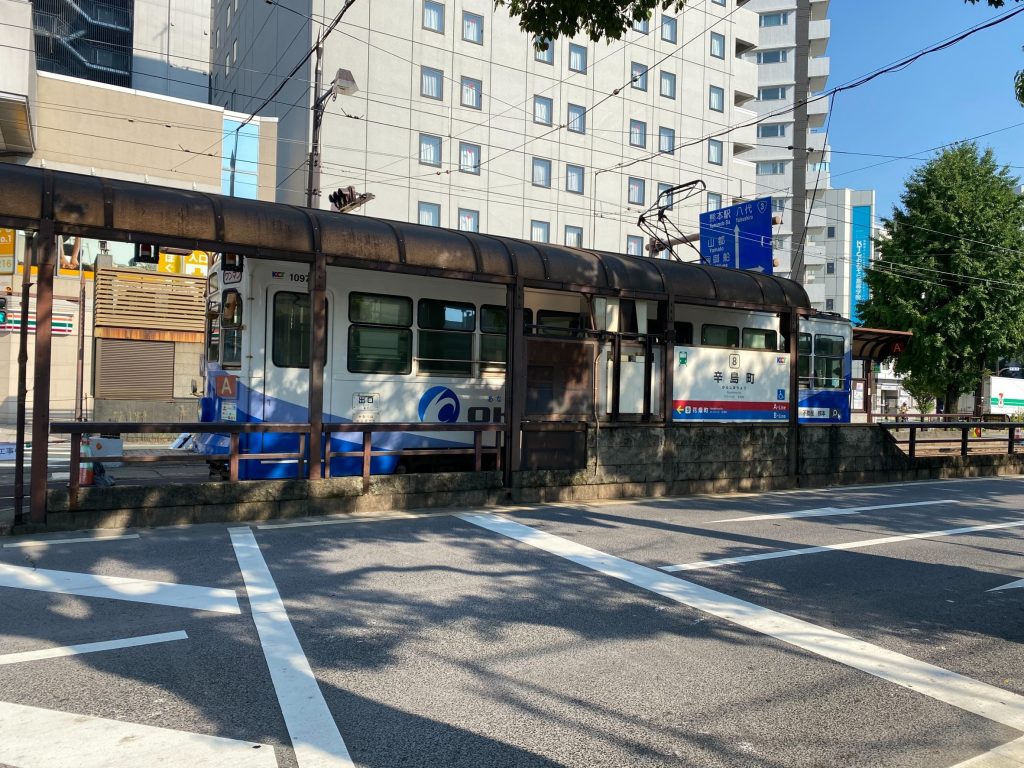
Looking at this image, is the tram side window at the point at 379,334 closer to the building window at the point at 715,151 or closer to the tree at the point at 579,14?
the tree at the point at 579,14

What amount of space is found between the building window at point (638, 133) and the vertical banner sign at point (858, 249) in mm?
28275

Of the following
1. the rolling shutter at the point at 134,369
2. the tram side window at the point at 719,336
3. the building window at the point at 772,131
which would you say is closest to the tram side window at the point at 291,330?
the tram side window at the point at 719,336

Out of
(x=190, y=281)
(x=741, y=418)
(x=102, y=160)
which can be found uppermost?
(x=102, y=160)

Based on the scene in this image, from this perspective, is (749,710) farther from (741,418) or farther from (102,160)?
(102,160)

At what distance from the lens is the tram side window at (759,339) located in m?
16.2

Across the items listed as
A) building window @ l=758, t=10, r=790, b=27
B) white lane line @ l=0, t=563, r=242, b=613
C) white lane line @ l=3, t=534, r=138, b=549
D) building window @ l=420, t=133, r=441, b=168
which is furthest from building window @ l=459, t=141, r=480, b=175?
building window @ l=758, t=10, r=790, b=27

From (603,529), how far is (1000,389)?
131ft

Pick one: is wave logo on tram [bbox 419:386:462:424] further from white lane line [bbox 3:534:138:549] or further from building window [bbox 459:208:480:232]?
building window [bbox 459:208:480:232]

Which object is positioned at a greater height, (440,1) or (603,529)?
(440,1)

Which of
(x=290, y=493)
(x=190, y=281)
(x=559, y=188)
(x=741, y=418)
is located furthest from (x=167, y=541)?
(x=559, y=188)

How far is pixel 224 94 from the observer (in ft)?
155

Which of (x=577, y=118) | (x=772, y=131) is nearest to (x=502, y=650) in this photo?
(x=577, y=118)

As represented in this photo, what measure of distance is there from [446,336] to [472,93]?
27740 millimetres

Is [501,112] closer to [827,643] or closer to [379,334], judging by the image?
[379,334]
